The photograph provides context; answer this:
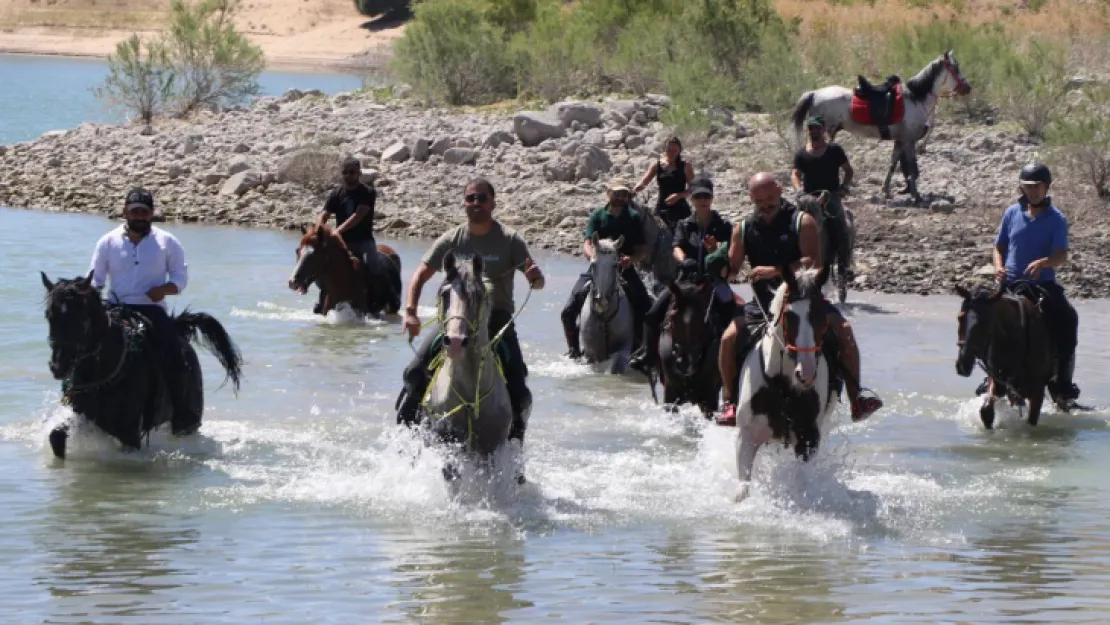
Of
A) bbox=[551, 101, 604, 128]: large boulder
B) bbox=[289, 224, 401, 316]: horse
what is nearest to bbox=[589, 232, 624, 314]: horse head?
bbox=[289, 224, 401, 316]: horse

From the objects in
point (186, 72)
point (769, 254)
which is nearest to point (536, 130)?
point (186, 72)

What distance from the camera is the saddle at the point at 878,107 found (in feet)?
79.7

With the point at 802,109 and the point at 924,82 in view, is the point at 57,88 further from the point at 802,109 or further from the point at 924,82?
the point at 924,82

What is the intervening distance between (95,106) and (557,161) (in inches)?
1146

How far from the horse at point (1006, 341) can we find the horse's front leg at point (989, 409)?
6.3 inches

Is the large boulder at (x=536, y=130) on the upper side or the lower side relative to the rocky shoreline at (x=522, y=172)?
upper

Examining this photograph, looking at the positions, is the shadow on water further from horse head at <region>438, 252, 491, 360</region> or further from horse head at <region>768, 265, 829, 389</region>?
horse head at <region>768, 265, 829, 389</region>

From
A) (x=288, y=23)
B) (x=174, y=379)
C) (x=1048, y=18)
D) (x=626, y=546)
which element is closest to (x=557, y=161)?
(x=174, y=379)

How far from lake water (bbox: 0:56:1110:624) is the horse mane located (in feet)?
32.9

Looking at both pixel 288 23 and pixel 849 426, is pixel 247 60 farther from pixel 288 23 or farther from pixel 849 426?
pixel 288 23

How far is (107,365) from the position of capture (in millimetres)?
11141

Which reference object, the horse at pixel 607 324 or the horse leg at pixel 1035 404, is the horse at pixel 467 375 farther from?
the horse at pixel 607 324

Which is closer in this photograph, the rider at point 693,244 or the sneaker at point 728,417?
the sneaker at point 728,417

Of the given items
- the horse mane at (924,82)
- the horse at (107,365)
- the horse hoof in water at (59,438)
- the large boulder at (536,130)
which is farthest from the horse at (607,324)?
the large boulder at (536,130)
